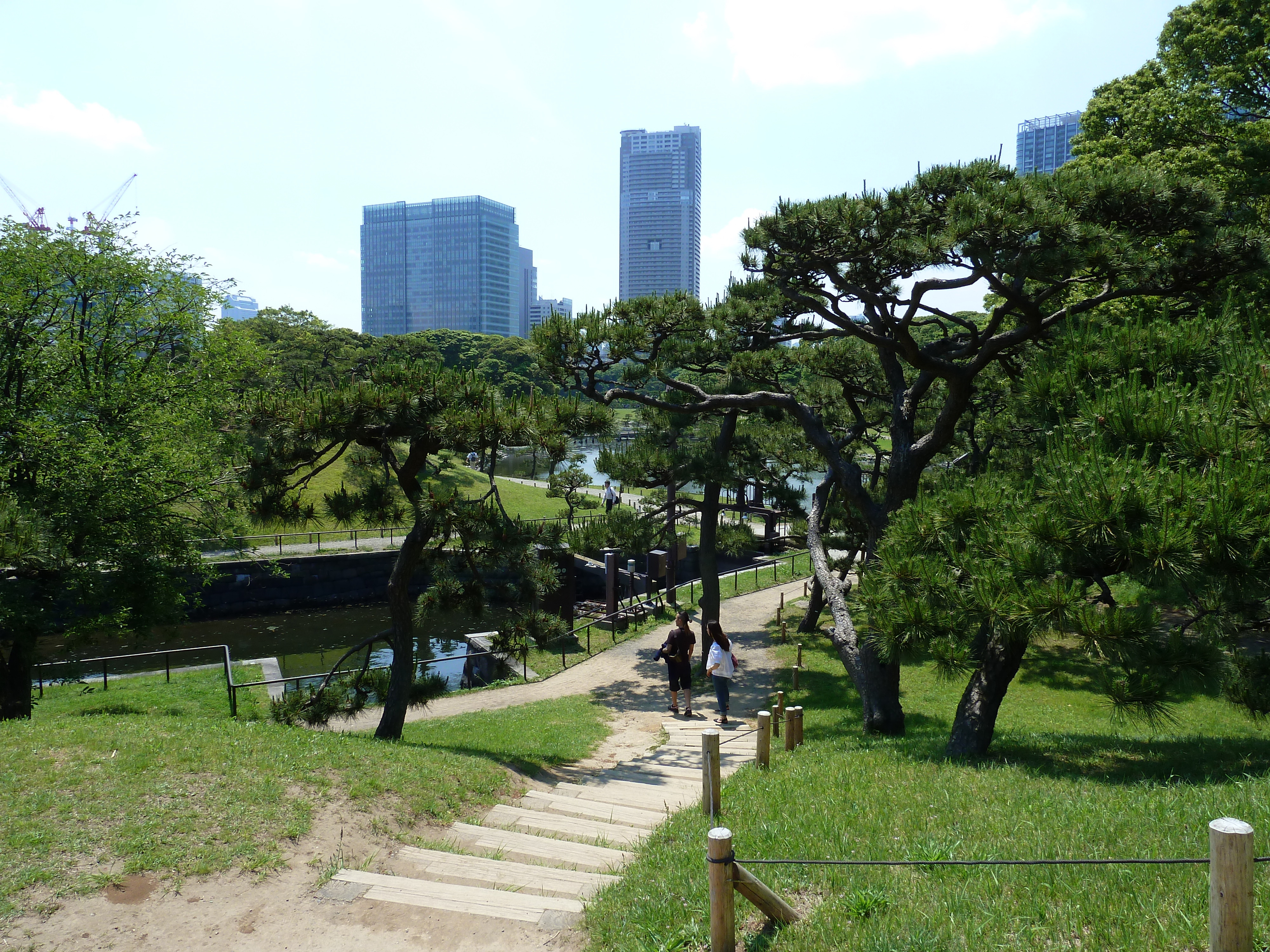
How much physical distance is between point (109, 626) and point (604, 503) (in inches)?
985

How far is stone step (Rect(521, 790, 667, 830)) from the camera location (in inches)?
278

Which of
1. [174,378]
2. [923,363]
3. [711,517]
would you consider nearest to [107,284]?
[174,378]

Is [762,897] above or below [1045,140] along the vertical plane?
below

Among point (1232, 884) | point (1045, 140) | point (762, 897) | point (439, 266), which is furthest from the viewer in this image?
point (439, 266)

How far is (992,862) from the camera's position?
3785 mm

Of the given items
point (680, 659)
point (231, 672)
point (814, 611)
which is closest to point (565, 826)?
point (680, 659)

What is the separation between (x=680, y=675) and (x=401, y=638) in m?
4.58

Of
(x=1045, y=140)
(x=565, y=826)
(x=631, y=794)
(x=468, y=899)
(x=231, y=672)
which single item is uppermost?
(x=1045, y=140)

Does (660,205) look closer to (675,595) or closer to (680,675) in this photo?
(675,595)

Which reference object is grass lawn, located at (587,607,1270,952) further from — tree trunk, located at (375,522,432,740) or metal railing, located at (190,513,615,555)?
metal railing, located at (190,513,615,555)

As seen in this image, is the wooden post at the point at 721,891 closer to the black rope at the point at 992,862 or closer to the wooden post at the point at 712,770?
the black rope at the point at 992,862

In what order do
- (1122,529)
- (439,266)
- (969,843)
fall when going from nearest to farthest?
(969,843)
(1122,529)
(439,266)

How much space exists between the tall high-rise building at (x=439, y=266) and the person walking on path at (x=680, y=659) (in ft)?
A: 467

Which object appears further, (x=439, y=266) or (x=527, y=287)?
(x=527, y=287)
